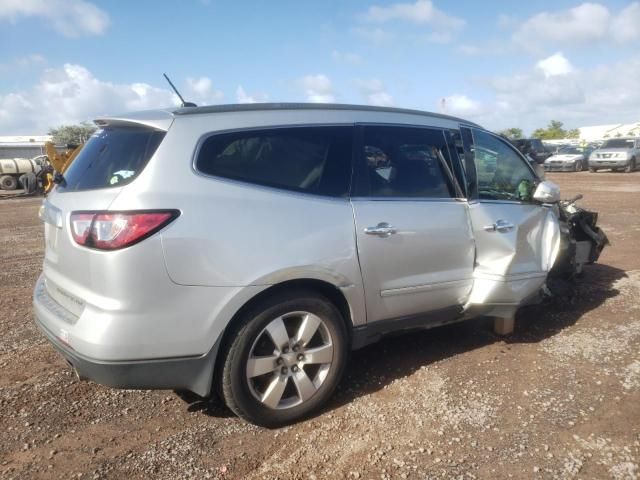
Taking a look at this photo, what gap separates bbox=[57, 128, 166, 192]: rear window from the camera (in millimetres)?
2793

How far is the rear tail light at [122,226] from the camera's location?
8.50 ft

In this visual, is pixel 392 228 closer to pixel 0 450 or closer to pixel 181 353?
pixel 181 353

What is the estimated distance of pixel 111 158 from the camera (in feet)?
9.77

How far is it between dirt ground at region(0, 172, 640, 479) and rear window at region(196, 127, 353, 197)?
1.44 meters

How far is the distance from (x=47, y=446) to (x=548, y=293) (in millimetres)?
4091

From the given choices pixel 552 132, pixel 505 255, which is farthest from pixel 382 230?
pixel 552 132

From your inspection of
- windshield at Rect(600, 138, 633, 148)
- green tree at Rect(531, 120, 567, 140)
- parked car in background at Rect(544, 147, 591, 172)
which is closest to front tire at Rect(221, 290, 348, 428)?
windshield at Rect(600, 138, 633, 148)

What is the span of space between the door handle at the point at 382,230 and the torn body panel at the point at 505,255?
85cm

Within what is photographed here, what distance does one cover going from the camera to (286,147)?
3146mm

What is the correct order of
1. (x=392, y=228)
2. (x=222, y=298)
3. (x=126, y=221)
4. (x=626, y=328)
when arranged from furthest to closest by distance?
1. (x=626, y=328)
2. (x=392, y=228)
3. (x=222, y=298)
4. (x=126, y=221)

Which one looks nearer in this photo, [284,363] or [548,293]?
[284,363]

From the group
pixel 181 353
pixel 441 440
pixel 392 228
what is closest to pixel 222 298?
pixel 181 353

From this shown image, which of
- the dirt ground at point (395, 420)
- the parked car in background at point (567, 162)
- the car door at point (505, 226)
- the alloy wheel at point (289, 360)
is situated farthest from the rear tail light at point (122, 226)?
the parked car in background at point (567, 162)

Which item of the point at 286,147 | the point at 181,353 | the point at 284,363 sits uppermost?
the point at 286,147
